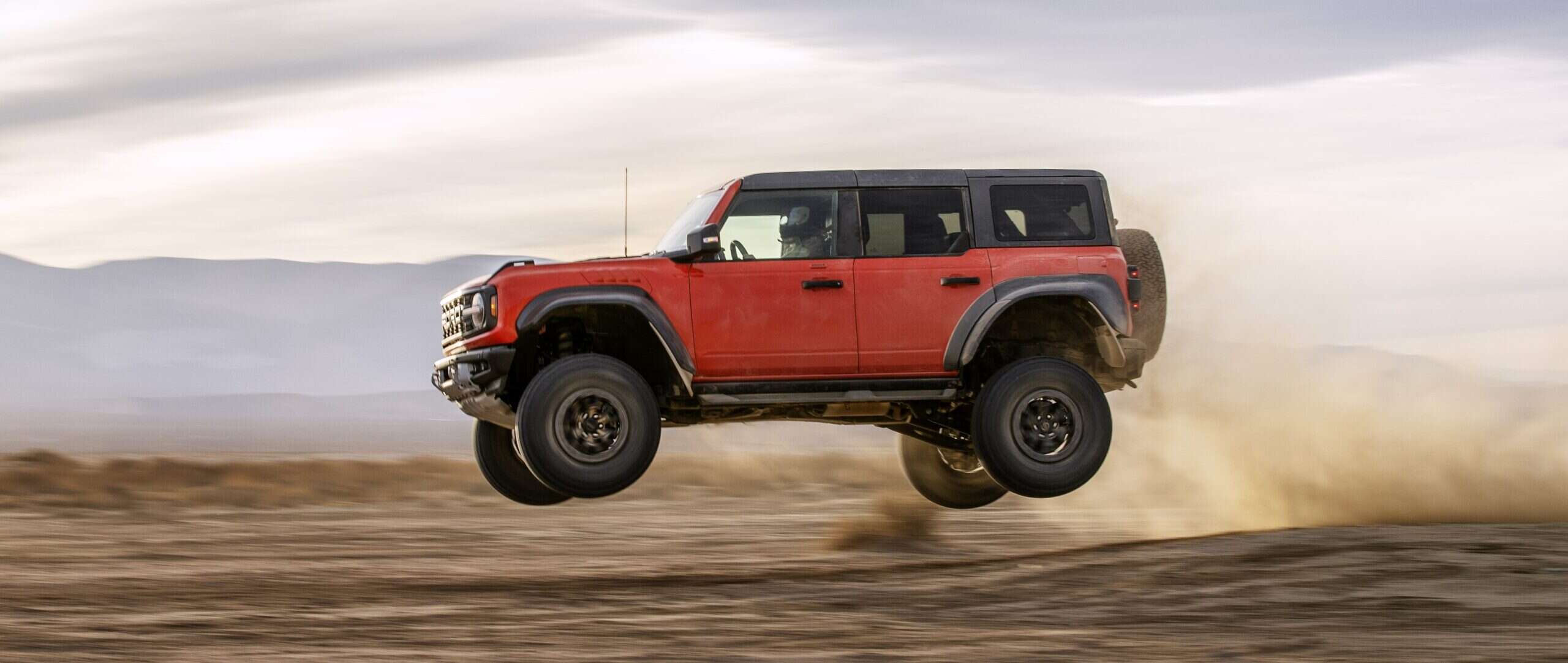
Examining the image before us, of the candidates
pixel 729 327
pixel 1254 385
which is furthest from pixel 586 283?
pixel 1254 385

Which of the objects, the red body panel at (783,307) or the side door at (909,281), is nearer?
the red body panel at (783,307)

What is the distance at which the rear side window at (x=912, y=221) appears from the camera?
11266 mm

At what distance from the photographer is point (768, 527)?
25375 mm

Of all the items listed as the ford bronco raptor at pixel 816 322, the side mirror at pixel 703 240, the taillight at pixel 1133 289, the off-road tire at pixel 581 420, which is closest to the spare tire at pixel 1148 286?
the taillight at pixel 1133 289

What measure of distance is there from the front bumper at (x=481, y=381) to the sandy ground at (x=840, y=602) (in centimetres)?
147

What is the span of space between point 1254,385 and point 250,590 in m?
10.1

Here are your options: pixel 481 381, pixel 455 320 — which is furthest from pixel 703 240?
pixel 455 320

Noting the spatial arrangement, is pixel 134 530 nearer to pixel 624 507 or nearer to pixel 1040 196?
pixel 624 507

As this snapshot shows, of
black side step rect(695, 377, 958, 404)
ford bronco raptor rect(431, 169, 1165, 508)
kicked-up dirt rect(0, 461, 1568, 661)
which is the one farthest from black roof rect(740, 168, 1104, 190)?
kicked-up dirt rect(0, 461, 1568, 661)

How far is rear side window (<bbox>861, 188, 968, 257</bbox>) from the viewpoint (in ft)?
37.0

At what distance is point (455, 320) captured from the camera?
11.8 m

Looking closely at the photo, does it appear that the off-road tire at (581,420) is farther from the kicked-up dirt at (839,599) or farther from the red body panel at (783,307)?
the kicked-up dirt at (839,599)

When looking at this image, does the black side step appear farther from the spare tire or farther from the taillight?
the spare tire

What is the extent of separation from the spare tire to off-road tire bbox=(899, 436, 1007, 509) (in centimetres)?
219
